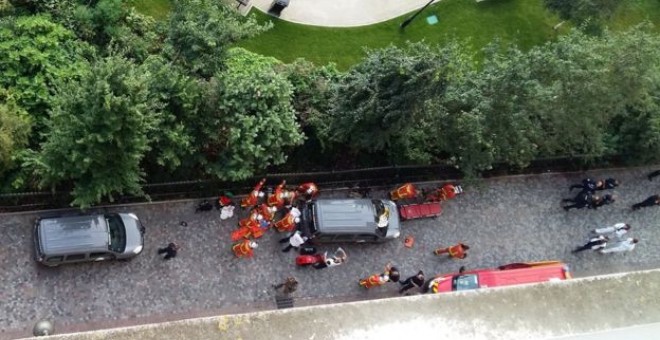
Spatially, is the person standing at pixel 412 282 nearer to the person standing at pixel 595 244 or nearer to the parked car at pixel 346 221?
the parked car at pixel 346 221

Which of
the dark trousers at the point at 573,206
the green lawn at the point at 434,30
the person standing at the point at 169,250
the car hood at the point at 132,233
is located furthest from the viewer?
the green lawn at the point at 434,30

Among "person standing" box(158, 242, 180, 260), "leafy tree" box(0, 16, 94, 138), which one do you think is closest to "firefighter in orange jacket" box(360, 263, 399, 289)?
"person standing" box(158, 242, 180, 260)

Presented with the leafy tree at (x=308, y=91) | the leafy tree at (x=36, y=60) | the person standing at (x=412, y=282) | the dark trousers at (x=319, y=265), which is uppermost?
the leafy tree at (x=36, y=60)

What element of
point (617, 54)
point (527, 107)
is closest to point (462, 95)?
point (527, 107)

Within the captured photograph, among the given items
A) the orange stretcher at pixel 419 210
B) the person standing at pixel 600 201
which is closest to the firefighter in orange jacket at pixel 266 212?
the orange stretcher at pixel 419 210

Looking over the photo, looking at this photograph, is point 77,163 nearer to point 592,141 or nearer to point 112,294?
point 112,294

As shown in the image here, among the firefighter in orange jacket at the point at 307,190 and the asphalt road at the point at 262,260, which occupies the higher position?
the firefighter in orange jacket at the point at 307,190

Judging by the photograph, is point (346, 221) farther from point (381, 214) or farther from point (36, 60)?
point (36, 60)

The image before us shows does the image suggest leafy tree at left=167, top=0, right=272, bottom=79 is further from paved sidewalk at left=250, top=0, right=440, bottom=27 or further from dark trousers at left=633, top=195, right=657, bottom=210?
dark trousers at left=633, top=195, right=657, bottom=210
